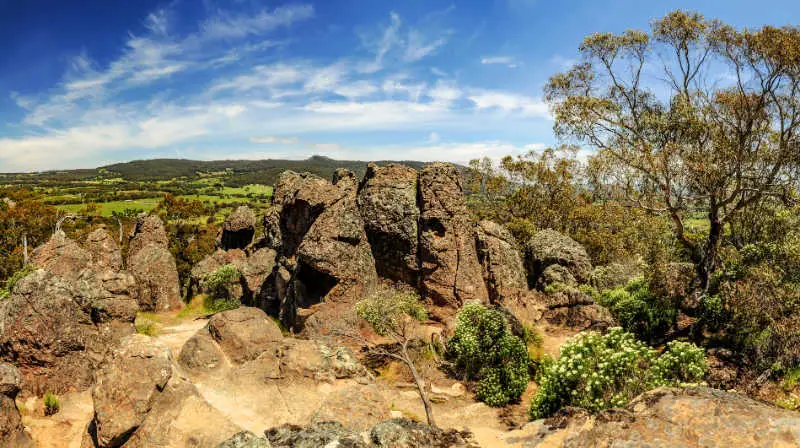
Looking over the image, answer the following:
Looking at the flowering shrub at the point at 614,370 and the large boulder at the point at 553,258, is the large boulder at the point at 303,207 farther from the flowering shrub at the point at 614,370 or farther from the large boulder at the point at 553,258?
the large boulder at the point at 553,258

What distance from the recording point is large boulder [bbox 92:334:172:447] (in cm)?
1148

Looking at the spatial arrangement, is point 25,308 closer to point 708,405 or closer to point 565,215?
point 708,405

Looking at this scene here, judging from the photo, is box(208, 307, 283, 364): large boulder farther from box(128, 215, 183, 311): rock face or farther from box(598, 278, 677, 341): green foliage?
box(598, 278, 677, 341): green foliage

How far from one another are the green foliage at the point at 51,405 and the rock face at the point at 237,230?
32514mm

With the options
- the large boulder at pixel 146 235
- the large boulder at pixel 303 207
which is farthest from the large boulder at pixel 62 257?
the large boulder at pixel 303 207

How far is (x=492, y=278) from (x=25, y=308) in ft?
78.4

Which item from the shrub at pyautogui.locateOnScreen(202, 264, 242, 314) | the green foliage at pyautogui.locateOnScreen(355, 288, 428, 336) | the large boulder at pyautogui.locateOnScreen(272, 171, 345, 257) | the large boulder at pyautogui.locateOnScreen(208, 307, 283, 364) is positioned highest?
the large boulder at pyautogui.locateOnScreen(272, 171, 345, 257)

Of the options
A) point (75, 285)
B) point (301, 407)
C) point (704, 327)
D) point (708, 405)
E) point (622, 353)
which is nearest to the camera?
point (708, 405)

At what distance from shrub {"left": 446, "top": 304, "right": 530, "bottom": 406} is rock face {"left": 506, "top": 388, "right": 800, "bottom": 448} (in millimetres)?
9337

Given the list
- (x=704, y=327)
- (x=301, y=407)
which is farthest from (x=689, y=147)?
(x=301, y=407)

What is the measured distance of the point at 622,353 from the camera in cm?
1220

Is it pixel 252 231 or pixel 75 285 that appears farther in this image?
pixel 252 231

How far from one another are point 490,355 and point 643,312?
1092 cm

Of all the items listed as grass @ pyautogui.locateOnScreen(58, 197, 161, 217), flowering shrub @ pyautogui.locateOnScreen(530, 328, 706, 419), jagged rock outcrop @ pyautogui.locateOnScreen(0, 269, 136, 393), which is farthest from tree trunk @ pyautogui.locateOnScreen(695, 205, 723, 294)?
grass @ pyautogui.locateOnScreen(58, 197, 161, 217)
